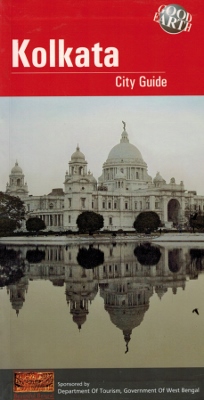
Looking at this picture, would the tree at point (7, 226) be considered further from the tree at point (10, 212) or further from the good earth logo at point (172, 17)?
the good earth logo at point (172, 17)

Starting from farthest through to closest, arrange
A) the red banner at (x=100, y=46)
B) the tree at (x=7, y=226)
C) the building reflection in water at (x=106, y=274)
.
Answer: the tree at (x=7, y=226) < the building reflection in water at (x=106, y=274) < the red banner at (x=100, y=46)

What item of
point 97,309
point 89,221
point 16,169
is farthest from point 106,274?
point 16,169

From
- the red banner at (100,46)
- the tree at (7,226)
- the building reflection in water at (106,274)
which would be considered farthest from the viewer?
the tree at (7,226)

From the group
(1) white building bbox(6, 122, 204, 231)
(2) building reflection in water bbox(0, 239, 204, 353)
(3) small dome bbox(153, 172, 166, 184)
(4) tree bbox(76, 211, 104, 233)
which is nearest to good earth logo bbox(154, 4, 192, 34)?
(1) white building bbox(6, 122, 204, 231)

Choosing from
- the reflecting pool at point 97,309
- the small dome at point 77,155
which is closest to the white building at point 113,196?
the small dome at point 77,155

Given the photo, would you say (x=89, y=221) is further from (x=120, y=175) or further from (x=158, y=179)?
(x=158, y=179)

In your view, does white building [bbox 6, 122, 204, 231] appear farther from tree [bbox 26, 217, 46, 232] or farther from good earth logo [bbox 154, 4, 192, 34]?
good earth logo [bbox 154, 4, 192, 34]

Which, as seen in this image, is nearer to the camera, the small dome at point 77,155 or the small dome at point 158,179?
the small dome at point 77,155
